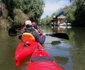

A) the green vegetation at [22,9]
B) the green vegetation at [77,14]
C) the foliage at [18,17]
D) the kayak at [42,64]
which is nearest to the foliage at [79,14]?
the green vegetation at [77,14]

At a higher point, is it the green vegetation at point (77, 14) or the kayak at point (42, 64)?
the kayak at point (42, 64)

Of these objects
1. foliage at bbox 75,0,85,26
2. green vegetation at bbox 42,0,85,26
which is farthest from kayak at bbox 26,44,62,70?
foliage at bbox 75,0,85,26

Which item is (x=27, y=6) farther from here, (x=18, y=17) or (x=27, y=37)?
(x=27, y=37)

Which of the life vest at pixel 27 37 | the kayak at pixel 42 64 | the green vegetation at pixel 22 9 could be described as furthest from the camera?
the green vegetation at pixel 22 9

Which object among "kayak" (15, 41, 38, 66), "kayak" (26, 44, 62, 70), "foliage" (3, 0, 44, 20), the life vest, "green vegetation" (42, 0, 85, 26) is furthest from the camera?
"green vegetation" (42, 0, 85, 26)

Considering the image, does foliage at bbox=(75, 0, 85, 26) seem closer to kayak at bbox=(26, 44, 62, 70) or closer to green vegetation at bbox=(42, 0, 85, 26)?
green vegetation at bbox=(42, 0, 85, 26)

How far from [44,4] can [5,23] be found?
18.6m

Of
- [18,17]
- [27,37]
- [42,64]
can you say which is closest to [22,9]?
[18,17]

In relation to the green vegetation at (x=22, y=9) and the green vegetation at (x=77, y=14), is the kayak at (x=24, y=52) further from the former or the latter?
the green vegetation at (x=77, y=14)

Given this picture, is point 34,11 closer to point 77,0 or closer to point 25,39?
point 77,0

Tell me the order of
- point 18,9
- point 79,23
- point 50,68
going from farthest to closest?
point 79,23 → point 18,9 → point 50,68

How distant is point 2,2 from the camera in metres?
36.8

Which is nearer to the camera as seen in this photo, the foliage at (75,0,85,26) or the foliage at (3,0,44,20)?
the foliage at (3,0,44,20)

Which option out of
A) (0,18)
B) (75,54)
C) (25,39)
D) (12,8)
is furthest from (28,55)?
(12,8)
